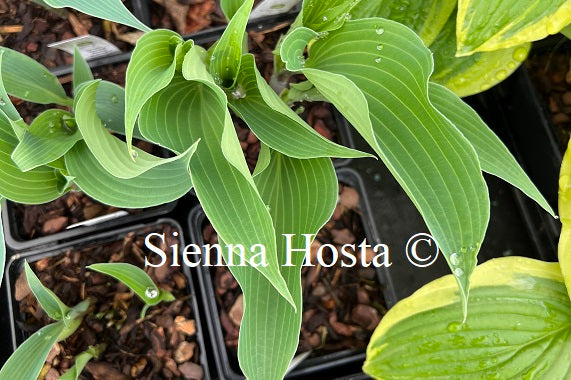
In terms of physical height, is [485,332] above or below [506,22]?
below

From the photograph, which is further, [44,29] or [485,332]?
[44,29]

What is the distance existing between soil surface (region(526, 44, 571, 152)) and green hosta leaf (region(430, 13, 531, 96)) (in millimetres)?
255

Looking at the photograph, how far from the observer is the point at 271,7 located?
0.78m

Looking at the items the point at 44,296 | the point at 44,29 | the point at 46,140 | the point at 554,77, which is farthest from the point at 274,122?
the point at 554,77

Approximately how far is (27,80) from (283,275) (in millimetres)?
422

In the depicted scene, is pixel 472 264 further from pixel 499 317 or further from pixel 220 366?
pixel 220 366

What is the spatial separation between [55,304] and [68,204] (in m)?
0.21

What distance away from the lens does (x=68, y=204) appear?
849mm

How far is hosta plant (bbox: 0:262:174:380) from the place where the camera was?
63cm

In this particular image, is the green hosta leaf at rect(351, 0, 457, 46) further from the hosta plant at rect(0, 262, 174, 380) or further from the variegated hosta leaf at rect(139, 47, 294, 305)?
the hosta plant at rect(0, 262, 174, 380)

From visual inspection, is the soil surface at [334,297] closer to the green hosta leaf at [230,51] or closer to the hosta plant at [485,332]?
the hosta plant at [485,332]

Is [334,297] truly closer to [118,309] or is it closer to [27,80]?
[118,309]

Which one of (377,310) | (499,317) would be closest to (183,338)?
(377,310)

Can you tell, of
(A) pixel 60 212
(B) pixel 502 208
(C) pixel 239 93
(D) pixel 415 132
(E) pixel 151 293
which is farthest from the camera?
(B) pixel 502 208
